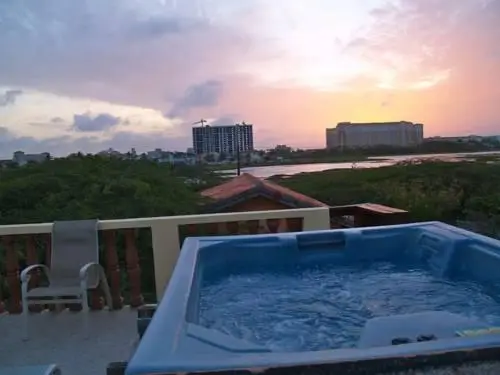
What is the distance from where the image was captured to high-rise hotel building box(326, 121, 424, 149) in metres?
11.3

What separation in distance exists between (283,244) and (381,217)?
204cm

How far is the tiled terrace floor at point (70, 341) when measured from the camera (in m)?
3.46

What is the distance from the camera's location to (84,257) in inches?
171

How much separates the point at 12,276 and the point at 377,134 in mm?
8806

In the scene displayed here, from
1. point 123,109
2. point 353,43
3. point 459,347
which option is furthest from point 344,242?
point 123,109

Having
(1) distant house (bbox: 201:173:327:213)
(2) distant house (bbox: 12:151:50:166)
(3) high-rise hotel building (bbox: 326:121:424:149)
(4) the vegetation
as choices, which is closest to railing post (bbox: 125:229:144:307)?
(4) the vegetation

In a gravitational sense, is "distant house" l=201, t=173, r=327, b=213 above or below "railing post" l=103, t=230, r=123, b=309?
above

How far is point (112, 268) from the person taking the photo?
4516mm

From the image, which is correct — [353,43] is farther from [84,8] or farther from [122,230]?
[122,230]

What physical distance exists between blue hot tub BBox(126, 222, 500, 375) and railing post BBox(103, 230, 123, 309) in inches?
38.2

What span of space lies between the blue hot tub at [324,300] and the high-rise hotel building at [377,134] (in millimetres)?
7124

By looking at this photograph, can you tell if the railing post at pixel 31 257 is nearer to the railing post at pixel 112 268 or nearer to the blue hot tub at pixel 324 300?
the railing post at pixel 112 268

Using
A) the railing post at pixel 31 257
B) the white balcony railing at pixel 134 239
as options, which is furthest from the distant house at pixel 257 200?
the railing post at pixel 31 257

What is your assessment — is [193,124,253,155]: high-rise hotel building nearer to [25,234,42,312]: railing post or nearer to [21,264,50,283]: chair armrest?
[25,234,42,312]: railing post
